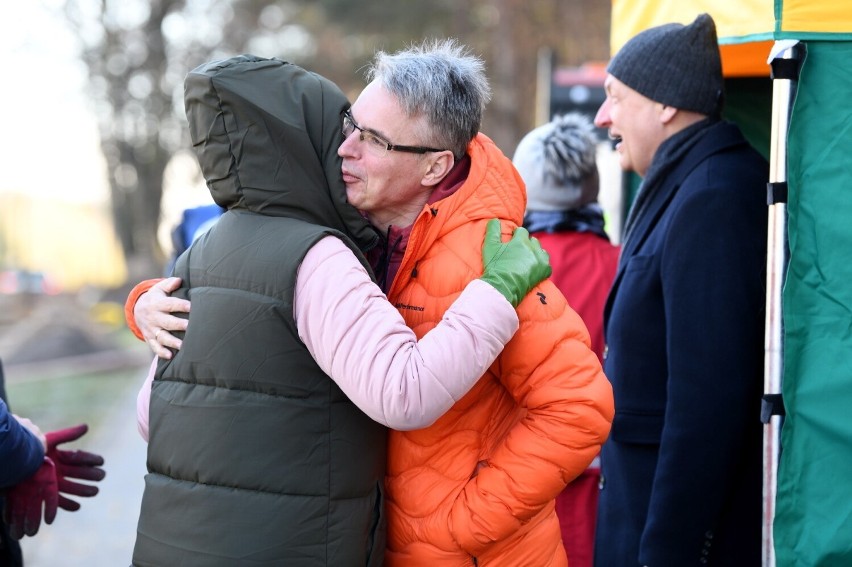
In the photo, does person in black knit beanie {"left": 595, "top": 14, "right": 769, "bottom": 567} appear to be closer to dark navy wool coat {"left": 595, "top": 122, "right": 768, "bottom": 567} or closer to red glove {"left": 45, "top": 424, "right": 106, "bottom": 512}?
dark navy wool coat {"left": 595, "top": 122, "right": 768, "bottom": 567}

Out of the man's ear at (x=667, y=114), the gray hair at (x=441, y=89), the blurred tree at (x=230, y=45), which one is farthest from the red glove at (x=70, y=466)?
the blurred tree at (x=230, y=45)

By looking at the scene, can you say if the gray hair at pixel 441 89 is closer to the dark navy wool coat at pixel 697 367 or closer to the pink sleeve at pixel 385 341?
the pink sleeve at pixel 385 341

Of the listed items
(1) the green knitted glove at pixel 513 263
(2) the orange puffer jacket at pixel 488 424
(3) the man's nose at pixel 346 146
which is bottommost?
(2) the orange puffer jacket at pixel 488 424

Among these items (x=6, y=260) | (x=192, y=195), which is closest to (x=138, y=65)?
(x=192, y=195)

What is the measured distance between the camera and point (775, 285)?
2.62 m

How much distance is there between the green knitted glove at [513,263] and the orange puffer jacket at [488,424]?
28 millimetres

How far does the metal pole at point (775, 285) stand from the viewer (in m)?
2.61

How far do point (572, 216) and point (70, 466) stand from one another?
1970mm

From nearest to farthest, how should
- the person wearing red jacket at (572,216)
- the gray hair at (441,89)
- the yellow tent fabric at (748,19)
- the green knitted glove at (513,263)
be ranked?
the green knitted glove at (513,263) < the gray hair at (441,89) < the yellow tent fabric at (748,19) < the person wearing red jacket at (572,216)

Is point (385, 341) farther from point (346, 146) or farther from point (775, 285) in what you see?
point (775, 285)

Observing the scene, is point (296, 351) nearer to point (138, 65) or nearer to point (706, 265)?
point (706, 265)

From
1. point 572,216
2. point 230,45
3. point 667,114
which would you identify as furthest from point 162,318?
point 230,45

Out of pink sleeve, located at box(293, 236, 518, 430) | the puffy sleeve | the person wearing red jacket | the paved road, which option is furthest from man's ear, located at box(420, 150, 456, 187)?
the paved road

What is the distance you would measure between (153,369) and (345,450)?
1.67 feet
